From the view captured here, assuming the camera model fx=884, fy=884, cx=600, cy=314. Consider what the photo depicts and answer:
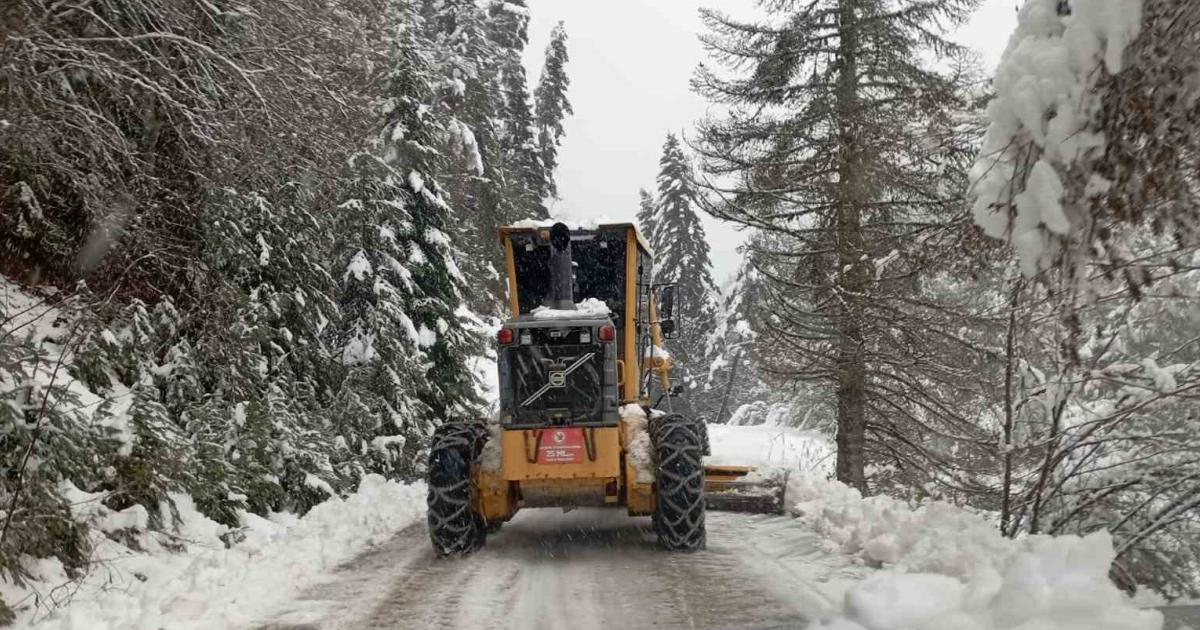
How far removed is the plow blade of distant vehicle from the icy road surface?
40.2 inches

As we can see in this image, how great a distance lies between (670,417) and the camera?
8.22 m

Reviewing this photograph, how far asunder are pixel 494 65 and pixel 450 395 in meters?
23.2

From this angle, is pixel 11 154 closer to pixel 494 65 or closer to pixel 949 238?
pixel 949 238

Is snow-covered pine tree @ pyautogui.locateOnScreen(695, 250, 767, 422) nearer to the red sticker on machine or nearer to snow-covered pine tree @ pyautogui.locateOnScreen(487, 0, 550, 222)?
snow-covered pine tree @ pyautogui.locateOnScreen(487, 0, 550, 222)

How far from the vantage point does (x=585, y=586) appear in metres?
6.64

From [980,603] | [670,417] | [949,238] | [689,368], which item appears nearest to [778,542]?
[670,417]

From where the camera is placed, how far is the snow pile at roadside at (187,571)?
17.4 feet

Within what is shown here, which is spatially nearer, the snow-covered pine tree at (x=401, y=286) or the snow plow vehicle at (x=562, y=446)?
the snow plow vehicle at (x=562, y=446)

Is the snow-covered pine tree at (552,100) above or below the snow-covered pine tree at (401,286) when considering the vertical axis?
above

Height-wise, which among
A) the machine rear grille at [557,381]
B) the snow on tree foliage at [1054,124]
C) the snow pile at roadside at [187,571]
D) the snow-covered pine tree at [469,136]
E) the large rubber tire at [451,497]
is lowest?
the snow pile at roadside at [187,571]

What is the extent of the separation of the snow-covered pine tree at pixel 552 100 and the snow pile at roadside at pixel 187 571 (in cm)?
3232

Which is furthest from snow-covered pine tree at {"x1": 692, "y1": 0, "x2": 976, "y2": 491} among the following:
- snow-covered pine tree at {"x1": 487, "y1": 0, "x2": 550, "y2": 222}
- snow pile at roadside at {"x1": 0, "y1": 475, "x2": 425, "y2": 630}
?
snow-covered pine tree at {"x1": 487, "y1": 0, "x2": 550, "y2": 222}

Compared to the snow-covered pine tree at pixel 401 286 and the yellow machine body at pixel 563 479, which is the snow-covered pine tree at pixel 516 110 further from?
the yellow machine body at pixel 563 479

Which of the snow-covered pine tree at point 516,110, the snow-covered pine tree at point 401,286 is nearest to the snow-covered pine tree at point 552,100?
the snow-covered pine tree at point 516,110
